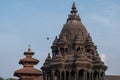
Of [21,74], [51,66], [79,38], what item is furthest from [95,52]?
[21,74]

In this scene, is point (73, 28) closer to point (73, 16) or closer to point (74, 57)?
point (73, 16)

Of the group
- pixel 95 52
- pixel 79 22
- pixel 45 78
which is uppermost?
pixel 79 22

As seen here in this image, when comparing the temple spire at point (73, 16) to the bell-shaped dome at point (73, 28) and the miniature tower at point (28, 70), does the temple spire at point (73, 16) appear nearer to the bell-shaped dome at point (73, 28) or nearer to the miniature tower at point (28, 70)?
the bell-shaped dome at point (73, 28)

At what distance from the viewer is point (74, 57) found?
47562 mm

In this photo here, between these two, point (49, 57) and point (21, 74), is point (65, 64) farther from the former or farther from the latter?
point (21, 74)

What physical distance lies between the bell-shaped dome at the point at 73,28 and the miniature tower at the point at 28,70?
9.34 metres

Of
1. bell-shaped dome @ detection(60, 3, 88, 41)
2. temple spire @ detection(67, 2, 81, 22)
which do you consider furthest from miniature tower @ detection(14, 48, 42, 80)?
temple spire @ detection(67, 2, 81, 22)

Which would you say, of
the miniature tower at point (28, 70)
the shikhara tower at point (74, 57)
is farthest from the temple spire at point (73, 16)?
the miniature tower at point (28, 70)

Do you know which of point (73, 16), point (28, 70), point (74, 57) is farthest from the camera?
point (73, 16)

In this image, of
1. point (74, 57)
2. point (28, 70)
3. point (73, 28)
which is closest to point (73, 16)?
point (73, 28)

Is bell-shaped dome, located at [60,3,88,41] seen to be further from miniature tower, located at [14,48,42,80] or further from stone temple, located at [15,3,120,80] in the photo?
miniature tower, located at [14,48,42,80]

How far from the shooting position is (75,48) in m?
49.1

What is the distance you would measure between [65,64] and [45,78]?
4.34m

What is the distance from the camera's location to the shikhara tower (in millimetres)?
46688
